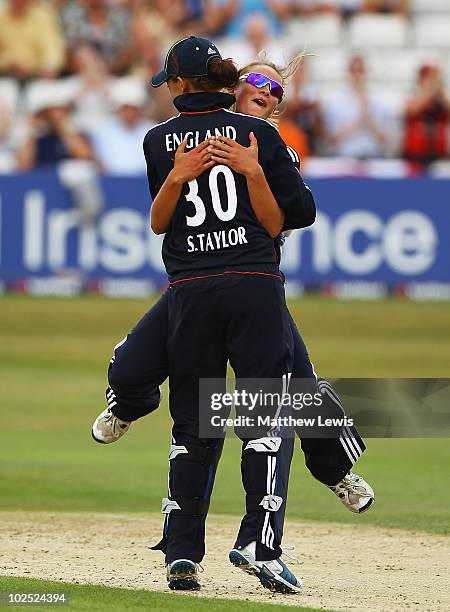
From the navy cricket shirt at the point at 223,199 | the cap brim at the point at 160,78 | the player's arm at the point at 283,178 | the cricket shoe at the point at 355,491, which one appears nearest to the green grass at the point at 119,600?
the cricket shoe at the point at 355,491

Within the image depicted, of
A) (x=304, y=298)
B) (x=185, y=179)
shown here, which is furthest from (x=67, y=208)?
(x=185, y=179)

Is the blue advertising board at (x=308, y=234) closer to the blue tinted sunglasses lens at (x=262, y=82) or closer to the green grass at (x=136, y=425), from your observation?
the green grass at (x=136, y=425)

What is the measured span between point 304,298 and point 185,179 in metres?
11.9

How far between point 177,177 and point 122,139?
516 inches

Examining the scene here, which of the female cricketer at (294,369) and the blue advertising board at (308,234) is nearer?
the female cricketer at (294,369)

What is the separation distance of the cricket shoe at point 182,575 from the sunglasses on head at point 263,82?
6.52 ft

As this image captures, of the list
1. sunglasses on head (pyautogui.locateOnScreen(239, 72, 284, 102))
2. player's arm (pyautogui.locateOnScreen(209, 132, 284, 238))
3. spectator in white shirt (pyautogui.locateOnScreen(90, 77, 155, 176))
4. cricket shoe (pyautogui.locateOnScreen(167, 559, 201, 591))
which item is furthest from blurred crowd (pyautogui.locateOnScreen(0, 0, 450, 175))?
cricket shoe (pyautogui.locateOnScreen(167, 559, 201, 591))

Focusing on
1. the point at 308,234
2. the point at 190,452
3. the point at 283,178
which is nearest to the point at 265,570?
the point at 190,452

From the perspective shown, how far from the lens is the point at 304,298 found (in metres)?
17.5

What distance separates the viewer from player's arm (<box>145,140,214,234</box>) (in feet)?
18.3

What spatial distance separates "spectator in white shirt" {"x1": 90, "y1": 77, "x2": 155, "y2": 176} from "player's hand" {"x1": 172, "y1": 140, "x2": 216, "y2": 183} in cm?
1277

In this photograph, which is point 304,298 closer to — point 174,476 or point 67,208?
point 67,208

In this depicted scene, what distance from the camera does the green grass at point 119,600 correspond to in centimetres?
525

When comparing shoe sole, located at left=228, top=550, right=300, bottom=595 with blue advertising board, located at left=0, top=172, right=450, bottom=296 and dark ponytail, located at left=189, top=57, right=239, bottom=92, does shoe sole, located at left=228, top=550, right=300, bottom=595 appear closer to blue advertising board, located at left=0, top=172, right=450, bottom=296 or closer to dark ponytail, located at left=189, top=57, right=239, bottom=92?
dark ponytail, located at left=189, top=57, right=239, bottom=92
